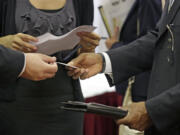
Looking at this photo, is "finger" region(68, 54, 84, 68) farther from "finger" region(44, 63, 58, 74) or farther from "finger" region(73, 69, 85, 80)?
"finger" region(44, 63, 58, 74)

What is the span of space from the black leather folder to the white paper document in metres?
0.28

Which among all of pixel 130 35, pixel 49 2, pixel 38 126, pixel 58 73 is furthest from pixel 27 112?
pixel 130 35

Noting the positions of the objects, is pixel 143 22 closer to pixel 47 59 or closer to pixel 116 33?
pixel 116 33

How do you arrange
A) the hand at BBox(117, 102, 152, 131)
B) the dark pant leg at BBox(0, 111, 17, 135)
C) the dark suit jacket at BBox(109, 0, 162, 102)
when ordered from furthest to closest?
the dark suit jacket at BBox(109, 0, 162, 102) → the dark pant leg at BBox(0, 111, 17, 135) → the hand at BBox(117, 102, 152, 131)

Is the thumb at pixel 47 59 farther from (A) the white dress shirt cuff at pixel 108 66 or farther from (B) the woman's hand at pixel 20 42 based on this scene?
(A) the white dress shirt cuff at pixel 108 66

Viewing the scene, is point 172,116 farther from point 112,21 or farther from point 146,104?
point 112,21

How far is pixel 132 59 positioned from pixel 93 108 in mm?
464

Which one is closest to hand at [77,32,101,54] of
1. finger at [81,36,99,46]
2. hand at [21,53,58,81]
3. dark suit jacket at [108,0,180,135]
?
finger at [81,36,99,46]

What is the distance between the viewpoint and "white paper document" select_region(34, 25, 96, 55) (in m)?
1.15

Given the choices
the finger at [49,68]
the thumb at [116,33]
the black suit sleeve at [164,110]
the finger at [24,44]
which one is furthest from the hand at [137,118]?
the thumb at [116,33]

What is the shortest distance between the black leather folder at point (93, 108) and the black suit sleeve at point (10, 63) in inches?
9.1

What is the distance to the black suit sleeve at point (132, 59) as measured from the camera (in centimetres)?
135

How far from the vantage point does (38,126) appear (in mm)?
1323

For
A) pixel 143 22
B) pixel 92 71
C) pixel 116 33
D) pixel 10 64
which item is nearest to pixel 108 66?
pixel 92 71
